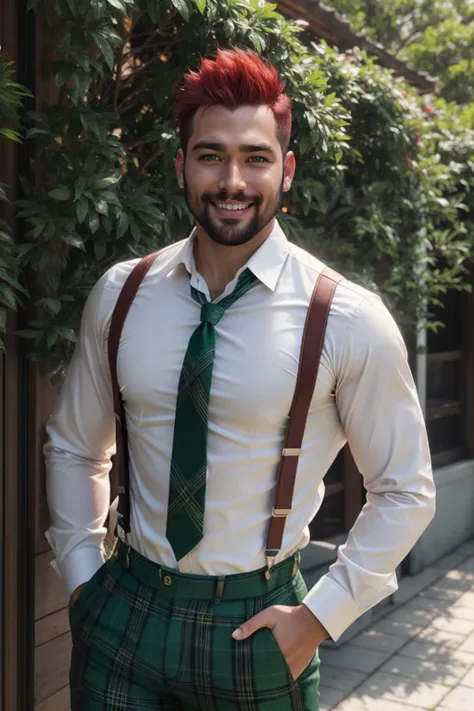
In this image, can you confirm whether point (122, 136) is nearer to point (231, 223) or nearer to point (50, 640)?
point (231, 223)

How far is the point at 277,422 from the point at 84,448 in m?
0.64

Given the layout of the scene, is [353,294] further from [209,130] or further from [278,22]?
[278,22]

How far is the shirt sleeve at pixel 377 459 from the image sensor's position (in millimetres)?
2023

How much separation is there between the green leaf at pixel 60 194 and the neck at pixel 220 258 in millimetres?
599

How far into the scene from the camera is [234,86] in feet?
6.82

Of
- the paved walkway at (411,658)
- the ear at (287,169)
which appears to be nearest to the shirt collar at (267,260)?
the ear at (287,169)

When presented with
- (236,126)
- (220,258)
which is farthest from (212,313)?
(236,126)

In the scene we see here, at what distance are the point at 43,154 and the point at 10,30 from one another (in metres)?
0.43

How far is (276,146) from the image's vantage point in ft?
6.97

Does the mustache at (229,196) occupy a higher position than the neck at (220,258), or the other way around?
the mustache at (229,196)

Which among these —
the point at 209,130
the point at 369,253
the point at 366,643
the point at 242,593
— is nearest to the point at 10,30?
the point at 209,130

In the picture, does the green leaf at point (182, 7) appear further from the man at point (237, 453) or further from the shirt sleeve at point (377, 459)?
the shirt sleeve at point (377, 459)

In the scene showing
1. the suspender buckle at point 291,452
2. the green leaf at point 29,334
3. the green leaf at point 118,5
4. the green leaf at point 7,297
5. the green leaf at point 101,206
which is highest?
the green leaf at point 118,5

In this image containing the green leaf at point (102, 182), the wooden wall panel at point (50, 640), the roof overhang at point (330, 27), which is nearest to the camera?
the green leaf at point (102, 182)
